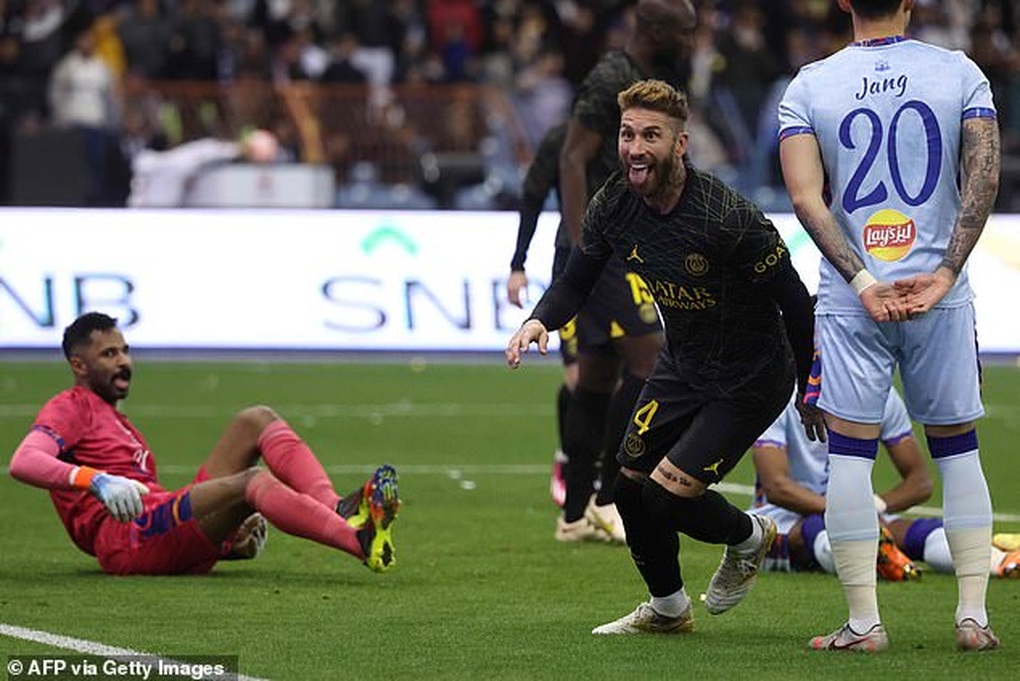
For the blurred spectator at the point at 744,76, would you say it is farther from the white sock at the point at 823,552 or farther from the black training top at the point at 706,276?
the black training top at the point at 706,276

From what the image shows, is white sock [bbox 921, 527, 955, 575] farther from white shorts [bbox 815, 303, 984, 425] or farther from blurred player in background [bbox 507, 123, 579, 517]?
white shorts [bbox 815, 303, 984, 425]

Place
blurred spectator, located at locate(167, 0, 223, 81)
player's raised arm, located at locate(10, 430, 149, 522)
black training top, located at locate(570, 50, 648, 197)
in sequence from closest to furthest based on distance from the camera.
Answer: player's raised arm, located at locate(10, 430, 149, 522) → black training top, located at locate(570, 50, 648, 197) → blurred spectator, located at locate(167, 0, 223, 81)

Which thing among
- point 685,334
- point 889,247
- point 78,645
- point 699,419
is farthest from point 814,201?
point 78,645

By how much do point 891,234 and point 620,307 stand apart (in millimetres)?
3366

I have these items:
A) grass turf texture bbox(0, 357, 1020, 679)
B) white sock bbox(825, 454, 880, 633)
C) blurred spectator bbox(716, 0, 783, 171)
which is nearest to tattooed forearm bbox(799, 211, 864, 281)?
white sock bbox(825, 454, 880, 633)

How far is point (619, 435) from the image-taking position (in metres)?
10.6

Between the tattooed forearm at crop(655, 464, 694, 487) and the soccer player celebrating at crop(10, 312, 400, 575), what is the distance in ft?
4.34

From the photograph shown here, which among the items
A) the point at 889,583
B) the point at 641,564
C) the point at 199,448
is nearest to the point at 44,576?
the point at 641,564

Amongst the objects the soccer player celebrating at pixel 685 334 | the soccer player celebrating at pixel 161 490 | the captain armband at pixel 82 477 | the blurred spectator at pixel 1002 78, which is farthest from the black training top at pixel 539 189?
the blurred spectator at pixel 1002 78

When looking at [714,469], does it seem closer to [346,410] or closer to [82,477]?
[82,477]

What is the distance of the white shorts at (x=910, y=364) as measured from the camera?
726 cm

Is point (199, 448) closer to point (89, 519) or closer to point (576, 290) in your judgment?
point (89, 519)

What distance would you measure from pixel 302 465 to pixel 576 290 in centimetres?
185

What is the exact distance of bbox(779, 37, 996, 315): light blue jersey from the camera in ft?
23.7
